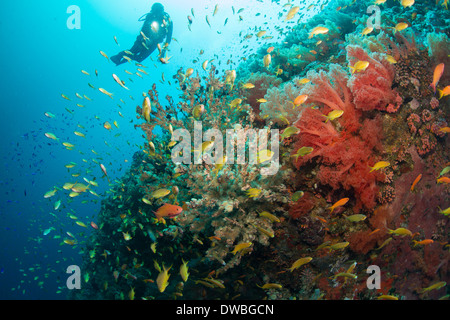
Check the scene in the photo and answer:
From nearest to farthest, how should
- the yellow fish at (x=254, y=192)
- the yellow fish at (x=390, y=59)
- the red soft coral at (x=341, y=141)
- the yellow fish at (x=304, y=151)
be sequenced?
the yellow fish at (x=254, y=192) < the yellow fish at (x=304, y=151) < the red soft coral at (x=341, y=141) < the yellow fish at (x=390, y=59)

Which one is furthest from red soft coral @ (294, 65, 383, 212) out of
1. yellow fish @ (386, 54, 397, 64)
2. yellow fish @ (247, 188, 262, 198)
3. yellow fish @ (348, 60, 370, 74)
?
yellow fish @ (247, 188, 262, 198)

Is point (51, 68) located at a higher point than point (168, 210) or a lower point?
higher

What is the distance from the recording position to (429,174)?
380cm

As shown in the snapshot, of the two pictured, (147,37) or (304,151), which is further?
(147,37)

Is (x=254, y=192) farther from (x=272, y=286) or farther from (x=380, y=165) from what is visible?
(x=380, y=165)

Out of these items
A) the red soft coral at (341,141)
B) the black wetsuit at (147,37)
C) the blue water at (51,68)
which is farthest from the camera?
the blue water at (51,68)

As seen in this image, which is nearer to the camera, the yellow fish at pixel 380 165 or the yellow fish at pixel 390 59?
the yellow fish at pixel 380 165

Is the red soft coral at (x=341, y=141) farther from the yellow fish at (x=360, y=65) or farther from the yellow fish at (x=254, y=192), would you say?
the yellow fish at (x=254, y=192)

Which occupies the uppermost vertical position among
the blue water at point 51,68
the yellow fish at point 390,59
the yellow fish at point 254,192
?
the blue water at point 51,68

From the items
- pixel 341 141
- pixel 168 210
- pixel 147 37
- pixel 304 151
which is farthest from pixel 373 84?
pixel 147 37

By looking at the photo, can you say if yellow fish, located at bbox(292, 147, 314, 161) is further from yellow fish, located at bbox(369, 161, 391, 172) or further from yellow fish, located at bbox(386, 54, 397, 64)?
yellow fish, located at bbox(386, 54, 397, 64)

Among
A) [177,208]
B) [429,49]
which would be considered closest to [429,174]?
Answer: [429,49]

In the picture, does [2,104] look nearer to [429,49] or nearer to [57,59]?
[57,59]

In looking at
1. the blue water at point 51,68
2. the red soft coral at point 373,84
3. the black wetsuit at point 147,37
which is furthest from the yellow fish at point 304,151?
the blue water at point 51,68
